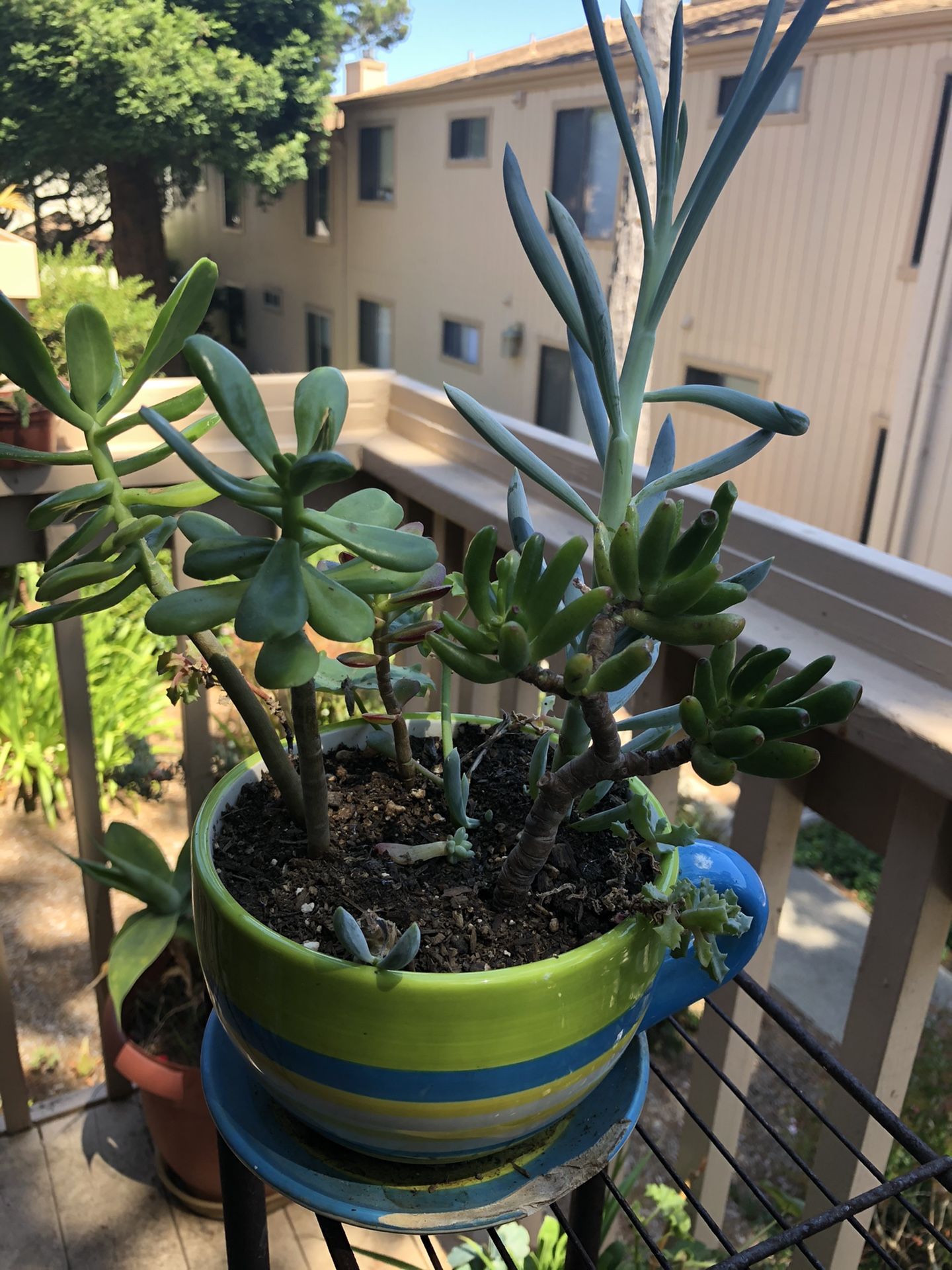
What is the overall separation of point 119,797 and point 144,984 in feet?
5.03

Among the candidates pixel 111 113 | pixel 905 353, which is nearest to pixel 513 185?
pixel 905 353

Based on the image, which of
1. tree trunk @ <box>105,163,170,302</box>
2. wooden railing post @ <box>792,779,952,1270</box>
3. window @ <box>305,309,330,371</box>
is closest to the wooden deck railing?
wooden railing post @ <box>792,779,952,1270</box>

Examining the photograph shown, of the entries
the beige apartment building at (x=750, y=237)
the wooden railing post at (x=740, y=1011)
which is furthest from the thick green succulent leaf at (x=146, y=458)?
the beige apartment building at (x=750, y=237)

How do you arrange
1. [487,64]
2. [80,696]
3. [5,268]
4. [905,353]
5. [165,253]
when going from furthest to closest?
1. [165,253]
2. [487,64]
3. [905,353]
4. [5,268]
5. [80,696]

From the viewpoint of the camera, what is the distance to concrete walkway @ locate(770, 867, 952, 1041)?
2.47m

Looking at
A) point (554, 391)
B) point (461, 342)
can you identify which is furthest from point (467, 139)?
point (554, 391)

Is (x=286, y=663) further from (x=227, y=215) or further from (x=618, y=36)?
(x=227, y=215)

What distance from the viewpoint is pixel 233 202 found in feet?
35.1

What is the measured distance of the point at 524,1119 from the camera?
40 cm

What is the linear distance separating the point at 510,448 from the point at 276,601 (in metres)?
0.14

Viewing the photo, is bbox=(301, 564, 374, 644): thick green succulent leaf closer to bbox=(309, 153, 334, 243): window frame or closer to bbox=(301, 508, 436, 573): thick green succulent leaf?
bbox=(301, 508, 436, 573): thick green succulent leaf

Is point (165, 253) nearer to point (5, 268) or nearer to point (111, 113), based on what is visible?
point (111, 113)

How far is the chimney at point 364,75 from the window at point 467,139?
171 centimetres

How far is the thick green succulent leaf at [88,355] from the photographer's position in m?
0.37
